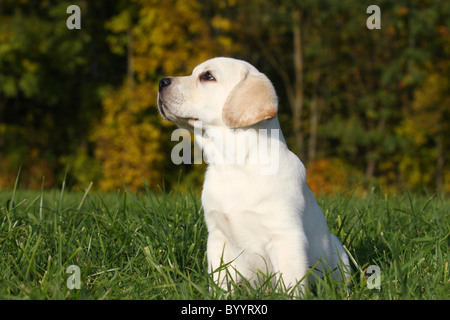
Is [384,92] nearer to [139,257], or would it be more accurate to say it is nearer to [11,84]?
[11,84]

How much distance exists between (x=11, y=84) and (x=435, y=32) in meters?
12.0

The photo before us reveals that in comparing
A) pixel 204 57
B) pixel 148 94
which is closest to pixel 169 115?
pixel 204 57

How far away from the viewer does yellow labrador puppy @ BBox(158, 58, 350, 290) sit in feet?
8.50

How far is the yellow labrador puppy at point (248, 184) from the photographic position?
8.50 ft

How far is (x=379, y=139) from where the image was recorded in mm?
14484

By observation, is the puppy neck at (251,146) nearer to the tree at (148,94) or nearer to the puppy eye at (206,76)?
the puppy eye at (206,76)

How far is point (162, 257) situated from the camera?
9.86ft

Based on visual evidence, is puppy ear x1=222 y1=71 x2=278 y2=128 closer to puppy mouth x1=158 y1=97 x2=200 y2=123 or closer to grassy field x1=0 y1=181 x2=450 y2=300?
puppy mouth x1=158 y1=97 x2=200 y2=123

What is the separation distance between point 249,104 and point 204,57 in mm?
9590

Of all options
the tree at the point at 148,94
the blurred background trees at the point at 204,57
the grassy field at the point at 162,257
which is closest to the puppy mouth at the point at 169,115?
the grassy field at the point at 162,257

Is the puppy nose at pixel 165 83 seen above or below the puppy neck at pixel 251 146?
above

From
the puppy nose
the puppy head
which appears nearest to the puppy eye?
the puppy head

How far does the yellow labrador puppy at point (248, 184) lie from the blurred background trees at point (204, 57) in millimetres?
9393
